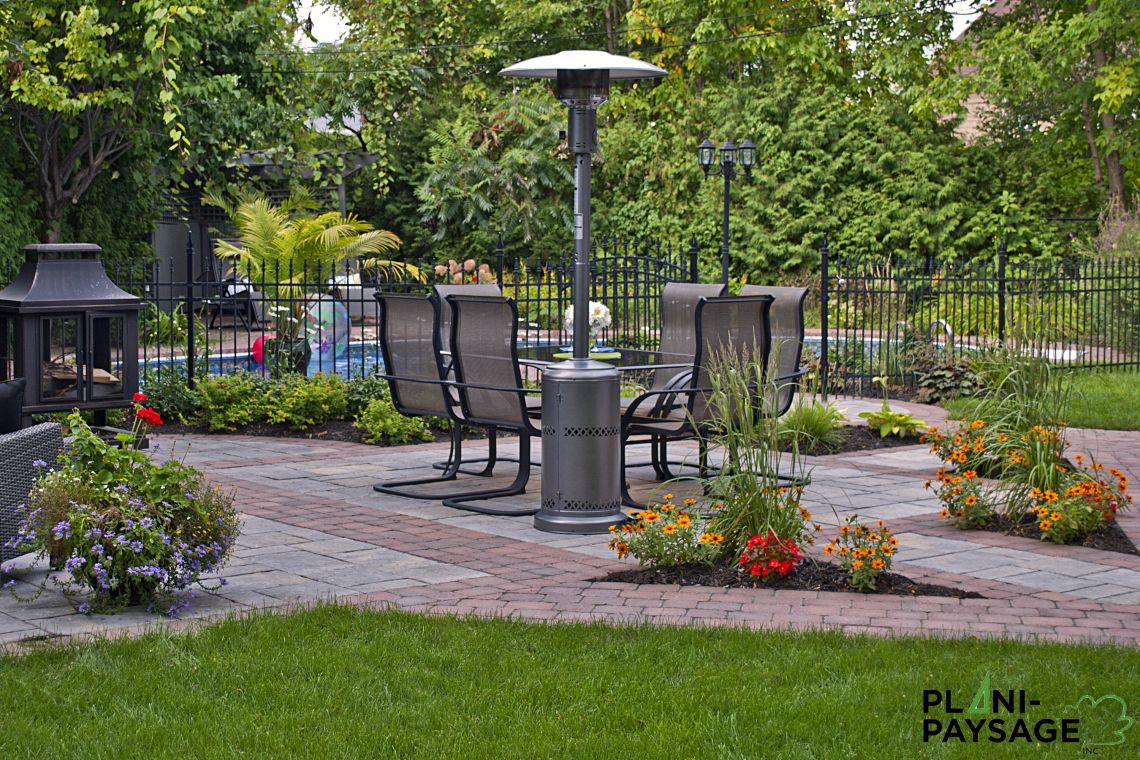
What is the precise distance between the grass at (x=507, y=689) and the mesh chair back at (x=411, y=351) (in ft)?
11.4

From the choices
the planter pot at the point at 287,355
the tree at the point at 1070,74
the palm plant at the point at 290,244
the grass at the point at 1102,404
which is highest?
the tree at the point at 1070,74

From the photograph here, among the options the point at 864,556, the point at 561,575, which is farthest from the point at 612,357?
the point at 864,556

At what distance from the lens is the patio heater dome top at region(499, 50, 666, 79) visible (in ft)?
23.6

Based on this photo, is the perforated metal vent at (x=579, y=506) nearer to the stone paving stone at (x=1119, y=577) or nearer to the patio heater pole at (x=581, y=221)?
the patio heater pole at (x=581, y=221)

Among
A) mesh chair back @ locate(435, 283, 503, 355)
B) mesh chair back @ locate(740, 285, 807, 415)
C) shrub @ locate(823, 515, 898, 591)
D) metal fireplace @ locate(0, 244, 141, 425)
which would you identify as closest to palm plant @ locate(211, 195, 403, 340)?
mesh chair back @ locate(435, 283, 503, 355)

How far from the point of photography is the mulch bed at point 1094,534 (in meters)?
6.63

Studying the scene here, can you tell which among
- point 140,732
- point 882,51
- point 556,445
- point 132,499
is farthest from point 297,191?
point 140,732

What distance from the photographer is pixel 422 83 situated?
1175 inches

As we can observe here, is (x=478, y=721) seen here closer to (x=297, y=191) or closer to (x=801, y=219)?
(x=297, y=191)

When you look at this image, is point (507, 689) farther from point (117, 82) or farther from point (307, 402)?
point (117, 82)

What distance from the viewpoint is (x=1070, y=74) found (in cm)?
2341

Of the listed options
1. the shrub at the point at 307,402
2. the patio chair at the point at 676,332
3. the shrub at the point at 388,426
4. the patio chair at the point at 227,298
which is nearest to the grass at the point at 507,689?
the patio chair at the point at 676,332

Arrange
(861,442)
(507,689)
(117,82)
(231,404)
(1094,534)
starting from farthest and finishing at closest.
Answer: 1. (117,82)
2. (231,404)
3. (861,442)
4. (1094,534)
5. (507,689)

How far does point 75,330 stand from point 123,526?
3.38 metres
